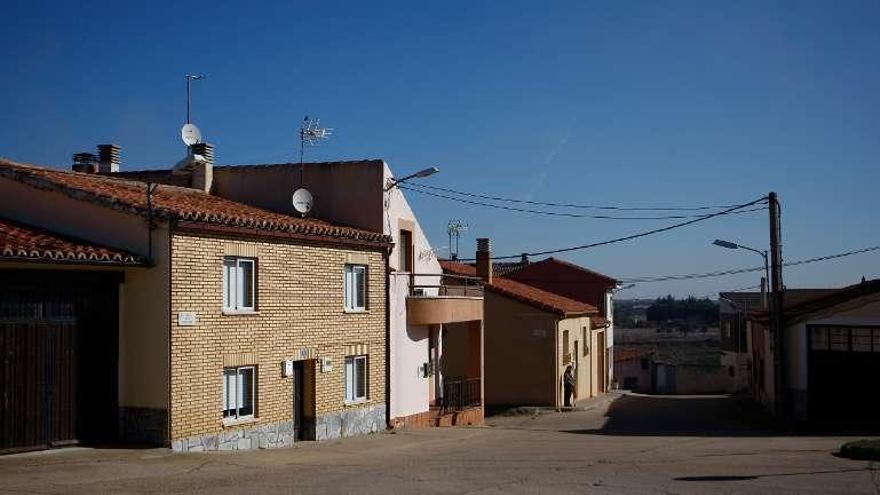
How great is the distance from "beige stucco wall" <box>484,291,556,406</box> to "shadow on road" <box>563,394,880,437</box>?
2.77 metres

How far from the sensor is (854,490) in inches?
521

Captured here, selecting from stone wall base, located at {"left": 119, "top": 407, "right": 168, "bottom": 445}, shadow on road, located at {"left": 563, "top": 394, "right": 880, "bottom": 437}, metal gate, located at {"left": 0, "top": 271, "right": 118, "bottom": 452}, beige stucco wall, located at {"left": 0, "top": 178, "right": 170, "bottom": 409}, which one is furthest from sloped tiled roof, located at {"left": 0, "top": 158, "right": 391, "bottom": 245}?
A: shadow on road, located at {"left": 563, "top": 394, "right": 880, "bottom": 437}

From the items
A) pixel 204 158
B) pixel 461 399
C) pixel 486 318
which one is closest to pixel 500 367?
pixel 486 318

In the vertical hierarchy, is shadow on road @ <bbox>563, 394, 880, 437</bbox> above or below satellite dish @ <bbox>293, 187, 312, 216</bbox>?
below

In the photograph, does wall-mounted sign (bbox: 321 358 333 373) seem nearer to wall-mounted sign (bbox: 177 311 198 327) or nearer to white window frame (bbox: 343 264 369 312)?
white window frame (bbox: 343 264 369 312)

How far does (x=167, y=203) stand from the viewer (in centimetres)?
Result: 1800

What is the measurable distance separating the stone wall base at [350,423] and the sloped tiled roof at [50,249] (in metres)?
6.38

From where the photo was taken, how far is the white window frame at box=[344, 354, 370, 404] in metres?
21.5

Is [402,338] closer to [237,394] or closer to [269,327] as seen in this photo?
[269,327]

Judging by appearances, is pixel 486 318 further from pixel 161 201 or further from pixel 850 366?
pixel 161 201

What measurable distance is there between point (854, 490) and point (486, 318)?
71.4 ft

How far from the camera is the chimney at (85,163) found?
25.1 m

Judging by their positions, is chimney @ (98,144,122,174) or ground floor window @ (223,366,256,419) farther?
chimney @ (98,144,122,174)

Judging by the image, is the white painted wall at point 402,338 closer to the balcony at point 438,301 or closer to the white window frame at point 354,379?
the balcony at point 438,301
